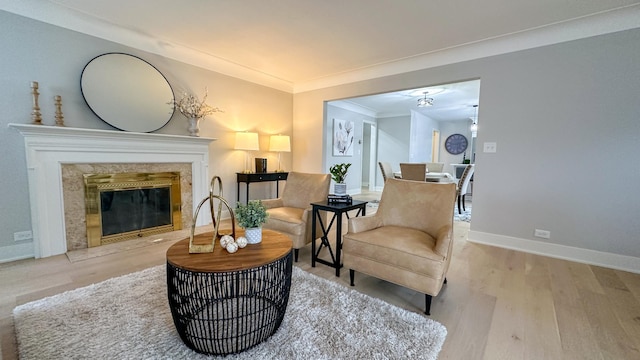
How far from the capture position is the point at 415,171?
459 centimetres

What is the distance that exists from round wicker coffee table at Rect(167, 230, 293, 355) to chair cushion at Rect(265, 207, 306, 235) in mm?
1024

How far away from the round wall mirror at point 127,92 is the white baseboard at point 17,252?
1.46 meters

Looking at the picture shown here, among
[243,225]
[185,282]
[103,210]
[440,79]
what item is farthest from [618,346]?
[103,210]

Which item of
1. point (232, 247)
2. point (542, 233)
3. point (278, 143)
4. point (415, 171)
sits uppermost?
point (278, 143)

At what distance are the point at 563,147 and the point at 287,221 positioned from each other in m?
3.11

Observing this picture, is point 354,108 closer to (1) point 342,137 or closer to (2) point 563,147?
(1) point 342,137

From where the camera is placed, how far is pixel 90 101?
284 centimetres

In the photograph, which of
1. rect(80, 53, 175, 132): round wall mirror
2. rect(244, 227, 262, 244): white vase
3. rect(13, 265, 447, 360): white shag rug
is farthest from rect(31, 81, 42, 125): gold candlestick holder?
rect(244, 227, 262, 244): white vase

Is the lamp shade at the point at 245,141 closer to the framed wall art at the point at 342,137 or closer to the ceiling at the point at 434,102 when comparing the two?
the ceiling at the point at 434,102

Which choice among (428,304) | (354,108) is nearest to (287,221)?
(428,304)

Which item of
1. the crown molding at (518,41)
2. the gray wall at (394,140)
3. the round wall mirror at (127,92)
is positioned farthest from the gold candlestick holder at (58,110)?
the gray wall at (394,140)

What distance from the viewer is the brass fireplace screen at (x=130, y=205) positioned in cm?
289

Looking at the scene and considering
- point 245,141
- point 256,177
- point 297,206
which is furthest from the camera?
point 256,177

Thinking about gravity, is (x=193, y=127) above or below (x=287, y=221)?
above
